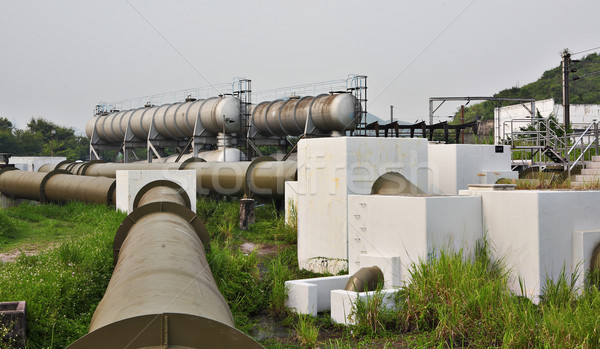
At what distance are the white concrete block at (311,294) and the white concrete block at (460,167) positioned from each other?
19.7 feet

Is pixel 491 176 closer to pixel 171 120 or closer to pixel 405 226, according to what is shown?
pixel 405 226

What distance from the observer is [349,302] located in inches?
Answer: 348

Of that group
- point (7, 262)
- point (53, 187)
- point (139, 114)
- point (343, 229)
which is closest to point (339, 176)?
point (343, 229)

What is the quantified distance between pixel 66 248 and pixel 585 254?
28.0 feet

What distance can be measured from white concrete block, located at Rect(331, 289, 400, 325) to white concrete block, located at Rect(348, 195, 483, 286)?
80 cm

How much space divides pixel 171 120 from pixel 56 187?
13753 mm

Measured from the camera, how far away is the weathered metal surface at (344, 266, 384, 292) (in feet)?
30.7

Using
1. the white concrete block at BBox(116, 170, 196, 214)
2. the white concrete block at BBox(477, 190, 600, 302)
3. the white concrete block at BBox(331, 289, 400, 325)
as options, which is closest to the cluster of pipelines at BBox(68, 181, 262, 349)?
the white concrete block at BBox(331, 289, 400, 325)

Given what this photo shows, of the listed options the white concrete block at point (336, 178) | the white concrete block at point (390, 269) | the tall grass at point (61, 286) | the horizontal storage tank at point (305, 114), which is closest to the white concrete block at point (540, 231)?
the white concrete block at point (390, 269)

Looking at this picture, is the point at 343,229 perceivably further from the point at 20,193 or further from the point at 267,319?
the point at 20,193

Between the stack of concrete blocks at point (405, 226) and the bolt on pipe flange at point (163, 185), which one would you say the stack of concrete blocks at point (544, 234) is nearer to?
the stack of concrete blocks at point (405, 226)

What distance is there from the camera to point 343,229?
12023 mm

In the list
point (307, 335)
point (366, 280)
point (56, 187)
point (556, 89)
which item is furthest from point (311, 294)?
point (556, 89)

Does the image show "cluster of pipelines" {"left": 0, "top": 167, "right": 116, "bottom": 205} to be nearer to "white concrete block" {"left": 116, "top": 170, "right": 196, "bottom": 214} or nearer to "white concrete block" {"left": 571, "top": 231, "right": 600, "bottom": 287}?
"white concrete block" {"left": 116, "top": 170, "right": 196, "bottom": 214}
